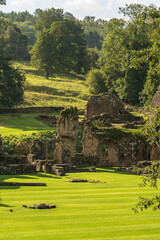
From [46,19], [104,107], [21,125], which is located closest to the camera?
[21,125]

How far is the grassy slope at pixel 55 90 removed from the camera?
256 ft

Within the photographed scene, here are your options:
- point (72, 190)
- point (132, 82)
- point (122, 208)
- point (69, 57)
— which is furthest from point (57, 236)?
point (69, 57)

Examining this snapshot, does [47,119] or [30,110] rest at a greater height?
[30,110]

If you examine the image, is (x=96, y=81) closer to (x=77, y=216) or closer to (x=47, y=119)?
(x=47, y=119)

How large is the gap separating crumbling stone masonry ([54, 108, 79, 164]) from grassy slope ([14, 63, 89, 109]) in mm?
31932

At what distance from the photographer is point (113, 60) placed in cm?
8838

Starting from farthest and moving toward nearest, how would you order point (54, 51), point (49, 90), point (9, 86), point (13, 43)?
1. point (13, 43)
2. point (54, 51)
3. point (49, 90)
4. point (9, 86)

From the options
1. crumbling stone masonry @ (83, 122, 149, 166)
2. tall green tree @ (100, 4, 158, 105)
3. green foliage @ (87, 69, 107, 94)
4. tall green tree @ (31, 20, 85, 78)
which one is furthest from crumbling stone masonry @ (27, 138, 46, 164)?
tall green tree @ (31, 20, 85, 78)

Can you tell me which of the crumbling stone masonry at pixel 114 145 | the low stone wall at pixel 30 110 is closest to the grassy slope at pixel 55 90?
the low stone wall at pixel 30 110

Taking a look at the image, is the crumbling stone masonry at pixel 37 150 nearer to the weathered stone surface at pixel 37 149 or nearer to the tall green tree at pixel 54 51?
the weathered stone surface at pixel 37 149

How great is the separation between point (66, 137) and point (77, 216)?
24.9 metres

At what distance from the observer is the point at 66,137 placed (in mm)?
41219

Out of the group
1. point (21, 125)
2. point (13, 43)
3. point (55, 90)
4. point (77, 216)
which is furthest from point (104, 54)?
point (77, 216)

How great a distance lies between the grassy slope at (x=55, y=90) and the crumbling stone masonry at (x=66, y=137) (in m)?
31.9
